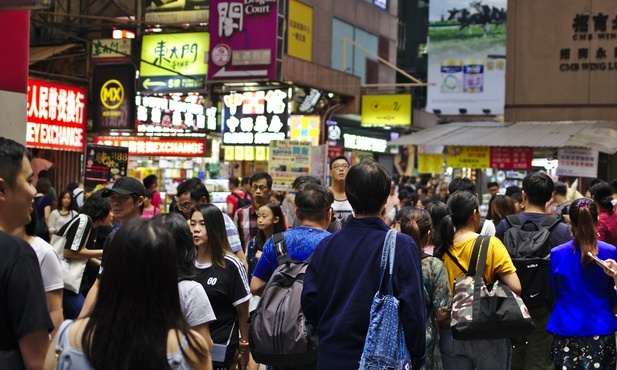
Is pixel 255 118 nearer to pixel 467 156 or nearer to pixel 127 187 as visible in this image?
pixel 467 156

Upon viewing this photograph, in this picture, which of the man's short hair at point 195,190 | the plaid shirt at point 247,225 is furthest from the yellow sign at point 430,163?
the man's short hair at point 195,190

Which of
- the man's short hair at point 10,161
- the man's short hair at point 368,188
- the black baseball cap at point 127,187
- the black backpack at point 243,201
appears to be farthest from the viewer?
the black backpack at point 243,201

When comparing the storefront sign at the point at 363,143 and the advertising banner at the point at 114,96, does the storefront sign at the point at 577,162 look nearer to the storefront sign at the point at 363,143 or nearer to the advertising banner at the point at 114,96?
the advertising banner at the point at 114,96

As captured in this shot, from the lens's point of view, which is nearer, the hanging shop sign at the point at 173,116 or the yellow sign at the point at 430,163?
the yellow sign at the point at 430,163

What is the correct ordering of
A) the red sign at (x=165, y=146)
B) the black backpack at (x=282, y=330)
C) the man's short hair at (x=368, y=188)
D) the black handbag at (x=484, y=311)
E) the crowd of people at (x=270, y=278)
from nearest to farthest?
the crowd of people at (x=270, y=278) → the man's short hair at (x=368, y=188) → the black backpack at (x=282, y=330) → the black handbag at (x=484, y=311) → the red sign at (x=165, y=146)

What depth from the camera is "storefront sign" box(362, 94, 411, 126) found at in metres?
27.7

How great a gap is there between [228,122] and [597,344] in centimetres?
1600

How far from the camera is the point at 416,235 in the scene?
630 cm

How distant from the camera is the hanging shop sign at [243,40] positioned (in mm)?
20531

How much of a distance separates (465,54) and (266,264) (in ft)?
169

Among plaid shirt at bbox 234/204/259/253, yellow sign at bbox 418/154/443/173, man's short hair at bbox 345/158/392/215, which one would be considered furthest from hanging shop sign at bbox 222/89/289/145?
man's short hair at bbox 345/158/392/215

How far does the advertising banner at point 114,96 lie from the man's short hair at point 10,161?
60.4 feet

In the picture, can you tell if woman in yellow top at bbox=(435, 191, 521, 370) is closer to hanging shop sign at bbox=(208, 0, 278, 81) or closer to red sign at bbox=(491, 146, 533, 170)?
red sign at bbox=(491, 146, 533, 170)

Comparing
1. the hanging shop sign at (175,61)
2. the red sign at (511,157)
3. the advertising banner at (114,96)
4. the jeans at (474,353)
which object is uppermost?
the hanging shop sign at (175,61)
